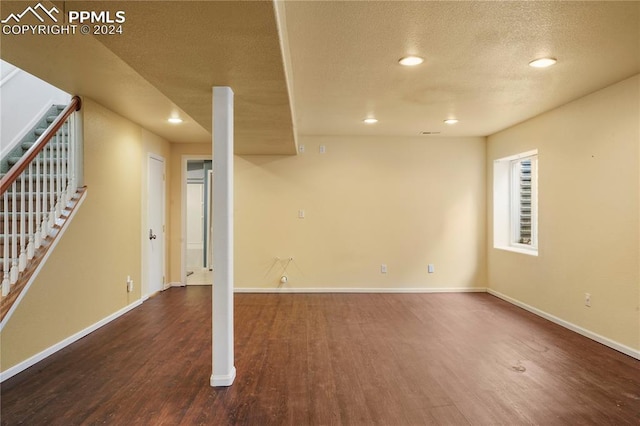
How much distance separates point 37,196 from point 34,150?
0.40 meters

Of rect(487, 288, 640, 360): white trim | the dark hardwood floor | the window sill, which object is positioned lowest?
the dark hardwood floor

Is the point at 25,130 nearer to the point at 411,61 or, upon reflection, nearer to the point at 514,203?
the point at 411,61

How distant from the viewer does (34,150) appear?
2908mm

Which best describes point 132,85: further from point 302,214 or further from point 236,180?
point 302,214

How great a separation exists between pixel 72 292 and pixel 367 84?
334 centimetres

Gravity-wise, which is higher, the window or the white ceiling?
the white ceiling

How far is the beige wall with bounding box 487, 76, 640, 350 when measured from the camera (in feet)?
10.5

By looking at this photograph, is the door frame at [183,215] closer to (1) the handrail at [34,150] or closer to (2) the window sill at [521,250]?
(1) the handrail at [34,150]

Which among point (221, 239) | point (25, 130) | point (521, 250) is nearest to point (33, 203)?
point (25, 130)

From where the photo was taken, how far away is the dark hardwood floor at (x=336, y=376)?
2271mm

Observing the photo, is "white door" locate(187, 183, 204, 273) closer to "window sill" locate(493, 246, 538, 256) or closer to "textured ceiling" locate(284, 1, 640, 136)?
"textured ceiling" locate(284, 1, 640, 136)
